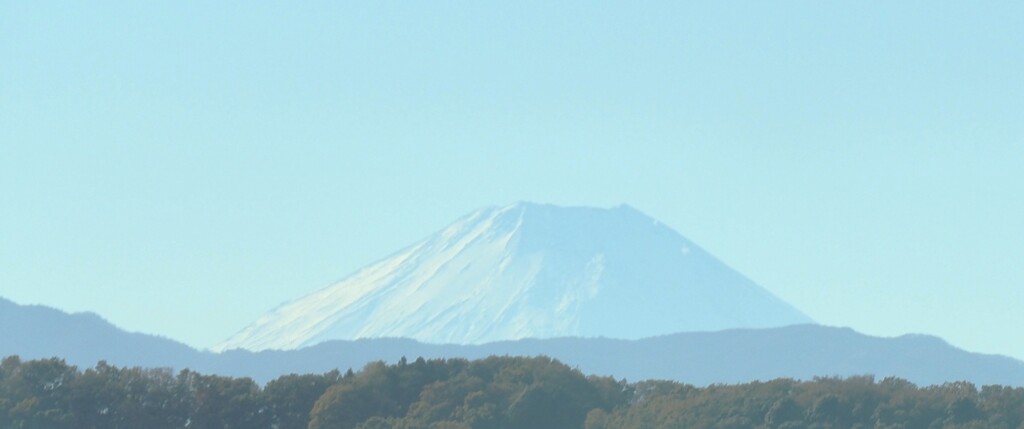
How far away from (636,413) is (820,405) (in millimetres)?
4834

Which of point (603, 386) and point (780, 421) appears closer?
point (780, 421)

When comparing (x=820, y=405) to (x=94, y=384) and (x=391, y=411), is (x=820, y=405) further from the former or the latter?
(x=94, y=384)

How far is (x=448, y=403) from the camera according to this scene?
2427 inches

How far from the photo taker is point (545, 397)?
62.2 metres

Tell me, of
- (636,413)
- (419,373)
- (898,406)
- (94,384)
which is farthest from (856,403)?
(94,384)

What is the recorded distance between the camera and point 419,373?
64.3m

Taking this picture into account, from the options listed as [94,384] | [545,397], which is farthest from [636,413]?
[94,384]

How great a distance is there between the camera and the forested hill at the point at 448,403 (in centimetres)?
5991

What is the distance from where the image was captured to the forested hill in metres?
59.9

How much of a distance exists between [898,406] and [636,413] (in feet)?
22.5

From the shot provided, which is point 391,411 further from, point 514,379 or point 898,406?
point 898,406

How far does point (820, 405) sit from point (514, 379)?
339 inches

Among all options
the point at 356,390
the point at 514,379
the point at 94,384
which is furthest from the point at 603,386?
the point at 94,384

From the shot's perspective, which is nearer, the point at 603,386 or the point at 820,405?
the point at 820,405
